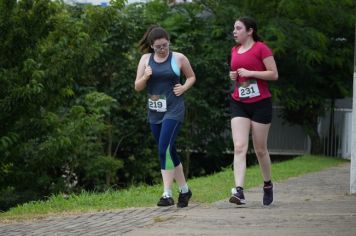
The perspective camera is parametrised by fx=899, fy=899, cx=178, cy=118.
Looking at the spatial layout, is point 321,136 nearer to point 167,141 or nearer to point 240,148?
point 240,148

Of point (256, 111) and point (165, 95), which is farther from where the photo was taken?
point (256, 111)

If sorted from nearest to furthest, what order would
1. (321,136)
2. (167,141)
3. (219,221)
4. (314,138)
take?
1. (219,221)
2. (167,141)
3. (314,138)
4. (321,136)

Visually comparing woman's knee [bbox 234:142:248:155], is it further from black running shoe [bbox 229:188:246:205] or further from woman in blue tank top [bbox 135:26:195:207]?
woman in blue tank top [bbox 135:26:195:207]

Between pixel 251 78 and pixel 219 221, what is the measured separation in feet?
5.59

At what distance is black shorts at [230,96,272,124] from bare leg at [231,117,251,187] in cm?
6

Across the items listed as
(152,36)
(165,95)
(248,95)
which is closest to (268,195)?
(248,95)

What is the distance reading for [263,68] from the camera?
9266 millimetres

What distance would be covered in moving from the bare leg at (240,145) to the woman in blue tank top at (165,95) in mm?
564

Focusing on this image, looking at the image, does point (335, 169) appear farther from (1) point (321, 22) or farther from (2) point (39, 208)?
(2) point (39, 208)

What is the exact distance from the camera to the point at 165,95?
9180 mm

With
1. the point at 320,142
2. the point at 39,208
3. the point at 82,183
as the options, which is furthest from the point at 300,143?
the point at 39,208

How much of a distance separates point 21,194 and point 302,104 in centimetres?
889

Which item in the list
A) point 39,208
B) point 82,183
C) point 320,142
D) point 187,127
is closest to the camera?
point 39,208

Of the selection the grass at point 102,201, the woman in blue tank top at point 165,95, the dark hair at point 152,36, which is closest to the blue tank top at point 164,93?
the woman in blue tank top at point 165,95
